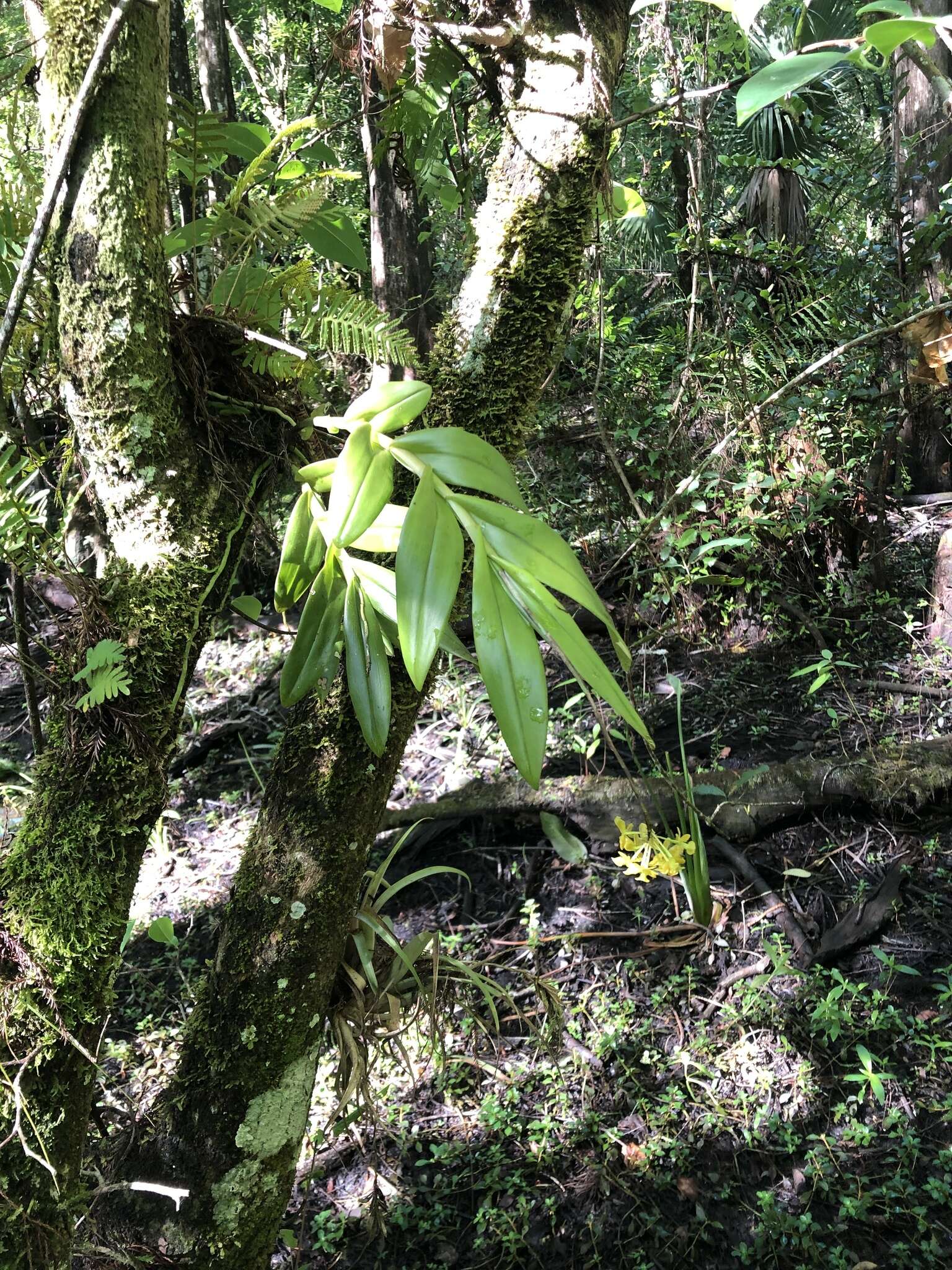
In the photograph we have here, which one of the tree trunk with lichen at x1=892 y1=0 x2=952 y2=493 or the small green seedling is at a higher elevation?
the tree trunk with lichen at x1=892 y1=0 x2=952 y2=493

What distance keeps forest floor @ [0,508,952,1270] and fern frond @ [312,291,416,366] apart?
3.72ft

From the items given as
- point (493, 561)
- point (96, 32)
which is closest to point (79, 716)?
point (493, 561)

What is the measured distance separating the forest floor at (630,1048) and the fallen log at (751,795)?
0.25 ft

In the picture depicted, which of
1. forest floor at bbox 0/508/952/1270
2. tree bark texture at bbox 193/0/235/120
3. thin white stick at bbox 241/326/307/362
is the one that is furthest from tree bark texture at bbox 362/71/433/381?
thin white stick at bbox 241/326/307/362

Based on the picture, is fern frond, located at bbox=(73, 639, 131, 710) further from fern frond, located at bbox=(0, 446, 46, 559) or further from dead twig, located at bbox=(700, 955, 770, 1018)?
dead twig, located at bbox=(700, 955, 770, 1018)

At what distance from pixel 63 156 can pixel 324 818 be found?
83 centimetres

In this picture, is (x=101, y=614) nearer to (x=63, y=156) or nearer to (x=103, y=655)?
(x=103, y=655)

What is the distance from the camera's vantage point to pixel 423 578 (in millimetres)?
702

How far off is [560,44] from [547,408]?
2.54 metres

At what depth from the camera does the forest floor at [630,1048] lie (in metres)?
1.64

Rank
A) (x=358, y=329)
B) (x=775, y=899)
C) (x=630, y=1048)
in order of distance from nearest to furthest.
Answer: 1. (x=358, y=329)
2. (x=630, y=1048)
3. (x=775, y=899)

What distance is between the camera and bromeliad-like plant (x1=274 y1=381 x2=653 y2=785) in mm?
674

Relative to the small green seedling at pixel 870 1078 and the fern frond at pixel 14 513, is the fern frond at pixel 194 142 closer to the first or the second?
the fern frond at pixel 14 513

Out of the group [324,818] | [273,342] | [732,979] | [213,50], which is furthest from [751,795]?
[213,50]
